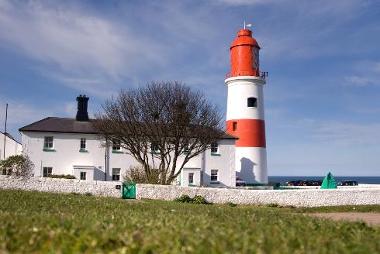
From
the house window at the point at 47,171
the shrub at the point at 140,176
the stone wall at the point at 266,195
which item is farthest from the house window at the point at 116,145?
the stone wall at the point at 266,195

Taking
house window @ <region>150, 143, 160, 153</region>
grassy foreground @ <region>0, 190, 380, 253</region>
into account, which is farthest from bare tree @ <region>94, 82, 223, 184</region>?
grassy foreground @ <region>0, 190, 380, 253</region>

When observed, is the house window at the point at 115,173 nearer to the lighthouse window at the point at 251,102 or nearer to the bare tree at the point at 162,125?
the bare tree at the point at 162,125

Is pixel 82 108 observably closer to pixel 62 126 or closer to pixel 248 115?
pixel 62 126

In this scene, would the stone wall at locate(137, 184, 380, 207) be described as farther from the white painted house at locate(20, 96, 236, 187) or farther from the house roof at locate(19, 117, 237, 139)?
the house roof at locate(19, 117, 237, 139)

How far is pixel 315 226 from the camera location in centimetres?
857

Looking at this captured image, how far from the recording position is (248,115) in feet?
156

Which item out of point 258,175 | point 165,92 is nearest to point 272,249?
point 165,92

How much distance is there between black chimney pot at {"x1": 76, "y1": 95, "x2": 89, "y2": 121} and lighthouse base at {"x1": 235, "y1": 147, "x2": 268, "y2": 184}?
50.1 ft

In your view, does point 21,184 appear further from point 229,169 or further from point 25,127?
point 229,169

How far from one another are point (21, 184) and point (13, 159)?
10177 millimetres

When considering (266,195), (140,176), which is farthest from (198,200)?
(140,176)

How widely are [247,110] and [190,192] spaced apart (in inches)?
687

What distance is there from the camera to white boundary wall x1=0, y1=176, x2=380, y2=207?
3219 cm

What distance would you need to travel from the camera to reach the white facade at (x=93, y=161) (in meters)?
42.4
